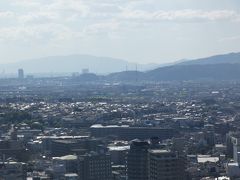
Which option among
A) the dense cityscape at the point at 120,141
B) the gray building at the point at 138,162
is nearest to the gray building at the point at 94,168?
the dense cityscape at the point at 120,141

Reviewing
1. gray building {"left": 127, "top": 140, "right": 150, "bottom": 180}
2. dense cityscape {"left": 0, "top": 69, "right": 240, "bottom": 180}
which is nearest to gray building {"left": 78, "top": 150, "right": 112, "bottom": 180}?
dense cityscape {"left": 0, "top": 69, "right": 240, "bottom": 180}

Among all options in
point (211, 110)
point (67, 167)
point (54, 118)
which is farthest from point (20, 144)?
point (211, 110)

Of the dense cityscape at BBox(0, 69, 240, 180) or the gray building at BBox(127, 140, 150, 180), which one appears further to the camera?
the dense cityscape at BBox(0, 69, 240, 180)

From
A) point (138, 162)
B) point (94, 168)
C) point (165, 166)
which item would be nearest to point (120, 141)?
point (94, 168)

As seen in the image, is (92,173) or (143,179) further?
(92,173)

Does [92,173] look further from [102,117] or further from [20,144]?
[102,117]

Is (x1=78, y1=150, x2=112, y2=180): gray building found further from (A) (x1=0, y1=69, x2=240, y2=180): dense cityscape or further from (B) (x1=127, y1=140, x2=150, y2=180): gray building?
(B) (x1=127, y1=140, x2=150, y2=180): gray building

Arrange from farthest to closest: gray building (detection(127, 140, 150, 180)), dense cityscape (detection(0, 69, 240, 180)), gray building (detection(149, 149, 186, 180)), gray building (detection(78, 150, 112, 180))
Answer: gray building (detection(78, 150, 112, 180)) < dense cityscape (detection(0, 69, 240, 180)) < gray building (detection(127, 140, 150, 180)) < gray building (detection(149, 149, 186, 180))

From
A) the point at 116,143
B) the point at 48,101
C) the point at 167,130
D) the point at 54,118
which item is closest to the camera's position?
the point at 116,143

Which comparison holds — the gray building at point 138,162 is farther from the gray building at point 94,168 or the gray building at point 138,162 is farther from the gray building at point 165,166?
the gray building at point 94,168
